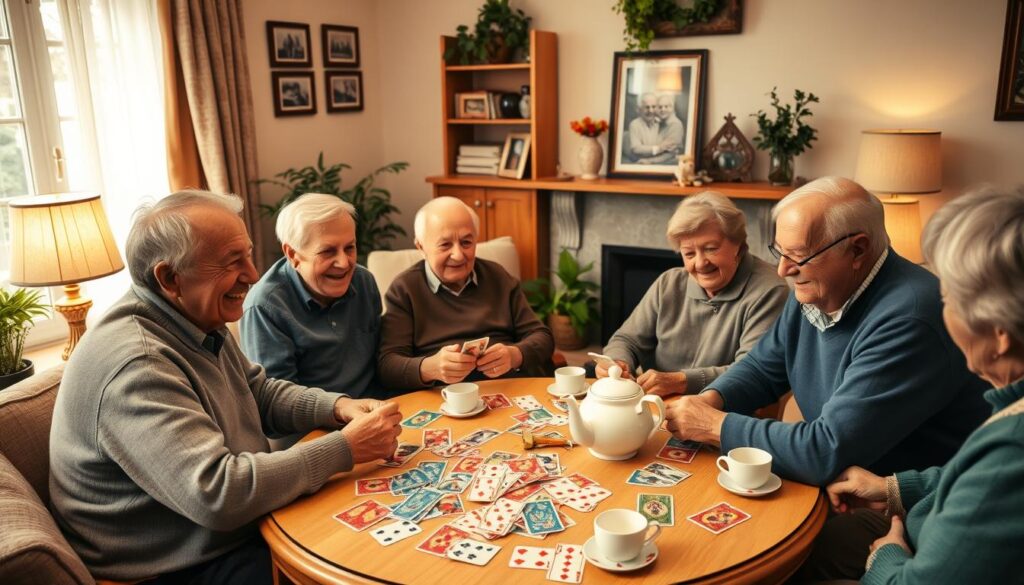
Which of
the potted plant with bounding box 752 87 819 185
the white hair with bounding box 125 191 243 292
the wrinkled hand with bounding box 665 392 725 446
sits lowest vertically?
the wrinkled hand with bounding box 665 392 725 446

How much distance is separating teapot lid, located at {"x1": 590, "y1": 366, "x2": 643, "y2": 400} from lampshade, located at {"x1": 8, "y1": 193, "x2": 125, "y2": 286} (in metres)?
2.03

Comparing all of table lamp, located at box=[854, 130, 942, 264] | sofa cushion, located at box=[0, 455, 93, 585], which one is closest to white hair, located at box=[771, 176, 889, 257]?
sofa cushion, located at box=[0, 455, 93, 585]

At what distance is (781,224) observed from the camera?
179 centimetres

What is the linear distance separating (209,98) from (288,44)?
0.91 meters

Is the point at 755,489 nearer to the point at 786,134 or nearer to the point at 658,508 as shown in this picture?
the point at 658,508

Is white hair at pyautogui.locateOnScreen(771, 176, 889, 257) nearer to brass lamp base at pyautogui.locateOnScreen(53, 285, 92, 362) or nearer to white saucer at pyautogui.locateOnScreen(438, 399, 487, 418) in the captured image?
white saucer at pyautogui.locateOnScreen(438, 399, 487, 418)

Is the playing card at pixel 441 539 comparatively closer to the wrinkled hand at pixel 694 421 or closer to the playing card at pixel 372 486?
the playing card at pixel 372 486

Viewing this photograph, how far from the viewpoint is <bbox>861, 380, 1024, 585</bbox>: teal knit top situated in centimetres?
106

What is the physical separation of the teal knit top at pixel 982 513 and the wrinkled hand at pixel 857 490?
36 centimetres

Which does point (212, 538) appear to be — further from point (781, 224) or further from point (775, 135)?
point (775, 135)

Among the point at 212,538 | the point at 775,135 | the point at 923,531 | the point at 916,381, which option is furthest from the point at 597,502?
the point at 775,135

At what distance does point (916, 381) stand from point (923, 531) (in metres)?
0.43

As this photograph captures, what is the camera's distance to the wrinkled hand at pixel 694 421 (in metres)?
1.76

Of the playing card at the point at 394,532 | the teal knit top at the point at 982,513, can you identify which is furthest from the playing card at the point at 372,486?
the teal knit top at the point at 982,513
